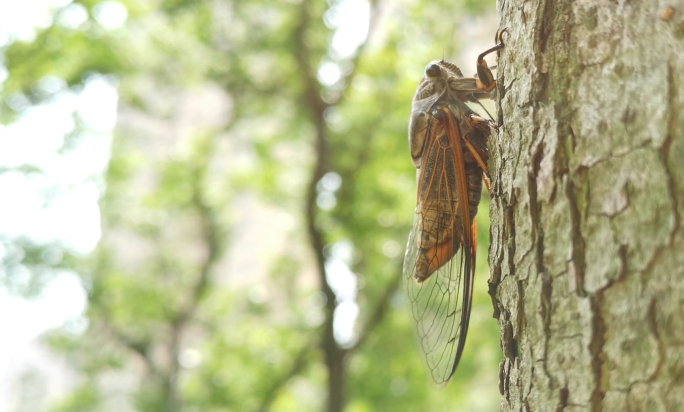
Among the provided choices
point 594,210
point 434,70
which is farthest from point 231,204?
point 594,210

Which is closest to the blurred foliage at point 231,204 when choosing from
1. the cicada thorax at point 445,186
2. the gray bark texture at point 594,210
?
the cicada thorax at point 445,186

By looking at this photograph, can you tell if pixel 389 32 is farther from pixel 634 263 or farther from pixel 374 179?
pixel 634 263

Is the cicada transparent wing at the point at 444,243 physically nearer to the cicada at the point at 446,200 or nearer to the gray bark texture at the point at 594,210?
the cicada at the point at 446,200

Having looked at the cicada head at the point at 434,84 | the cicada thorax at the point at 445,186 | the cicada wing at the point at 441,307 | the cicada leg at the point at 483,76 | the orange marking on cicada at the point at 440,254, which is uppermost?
the cicada head at the point at 434,84

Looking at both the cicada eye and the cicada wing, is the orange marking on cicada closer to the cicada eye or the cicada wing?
the cicada wing

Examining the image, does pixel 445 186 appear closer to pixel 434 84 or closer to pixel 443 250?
pixel 443 250

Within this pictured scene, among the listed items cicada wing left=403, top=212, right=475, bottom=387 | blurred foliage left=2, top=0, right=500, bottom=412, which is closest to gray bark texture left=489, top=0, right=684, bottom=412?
cicada wing left=403, top=212, right=475, bottom=387

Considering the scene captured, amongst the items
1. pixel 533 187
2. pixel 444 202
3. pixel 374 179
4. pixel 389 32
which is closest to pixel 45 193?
pixel 374 179
